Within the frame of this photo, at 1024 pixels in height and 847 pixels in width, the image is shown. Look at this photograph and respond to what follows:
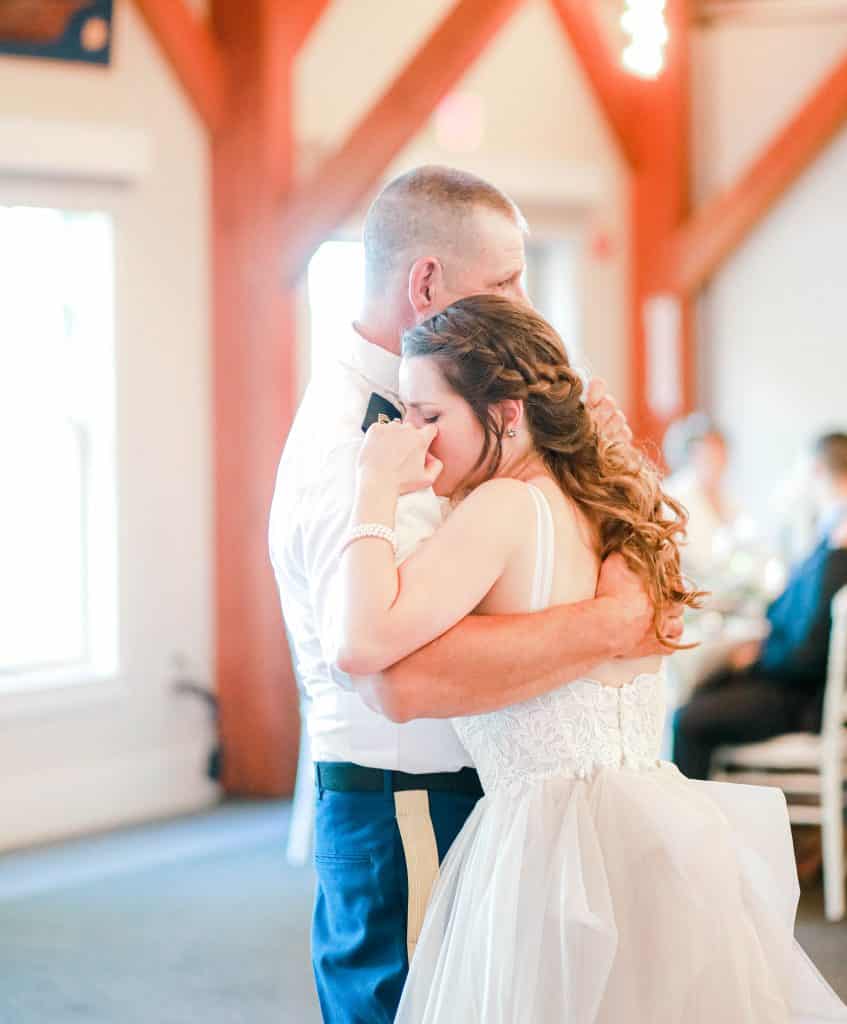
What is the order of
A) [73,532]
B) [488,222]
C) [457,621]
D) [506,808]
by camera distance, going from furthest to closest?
[73,532] → [488,222] → [506,808] → [457,621]

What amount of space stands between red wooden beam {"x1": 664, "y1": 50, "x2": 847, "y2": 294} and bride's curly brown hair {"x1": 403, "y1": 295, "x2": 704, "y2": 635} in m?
5.95

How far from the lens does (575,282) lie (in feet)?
25.1

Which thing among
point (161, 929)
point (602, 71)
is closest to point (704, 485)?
point (602, 71)

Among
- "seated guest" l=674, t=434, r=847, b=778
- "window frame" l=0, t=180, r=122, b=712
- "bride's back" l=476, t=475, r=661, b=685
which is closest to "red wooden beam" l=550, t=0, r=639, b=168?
"window frame" l=0, t=180, r=122, b=712

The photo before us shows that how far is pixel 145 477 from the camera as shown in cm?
575

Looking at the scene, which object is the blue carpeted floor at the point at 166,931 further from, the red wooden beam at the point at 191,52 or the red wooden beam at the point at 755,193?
the red wooden beam at the point at 755,193

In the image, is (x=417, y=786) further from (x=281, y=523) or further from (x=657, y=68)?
(x=657, y=68)

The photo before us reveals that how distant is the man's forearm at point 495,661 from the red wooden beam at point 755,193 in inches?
242

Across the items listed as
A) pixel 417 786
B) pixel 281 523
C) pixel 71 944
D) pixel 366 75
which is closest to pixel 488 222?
pixel 281 523

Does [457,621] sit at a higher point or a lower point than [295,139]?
lower

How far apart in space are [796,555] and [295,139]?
296 cm

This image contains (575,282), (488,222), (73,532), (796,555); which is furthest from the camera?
(575,282)

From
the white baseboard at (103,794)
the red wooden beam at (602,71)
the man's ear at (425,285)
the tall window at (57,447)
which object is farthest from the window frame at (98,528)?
the man's ear at (425,285)

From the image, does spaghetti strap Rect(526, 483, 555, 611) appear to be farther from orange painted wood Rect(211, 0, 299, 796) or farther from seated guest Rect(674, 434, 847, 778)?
orange painted wood Rect(211, 0, 299, 796)
